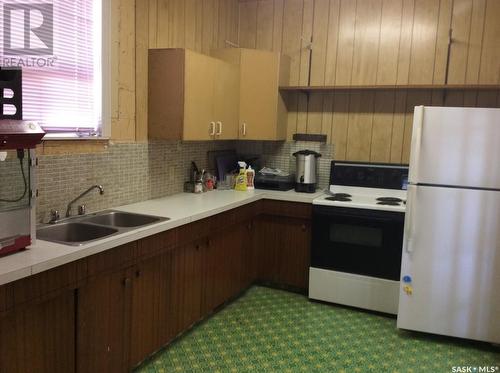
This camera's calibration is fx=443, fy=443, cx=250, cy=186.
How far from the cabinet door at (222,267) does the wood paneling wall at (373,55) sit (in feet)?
4.52

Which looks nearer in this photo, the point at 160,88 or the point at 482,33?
the point at 160,88

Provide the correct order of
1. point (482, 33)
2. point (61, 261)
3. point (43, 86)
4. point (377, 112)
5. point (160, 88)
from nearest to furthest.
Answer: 1. point (61, 261)
2. point (43, 86)
3. point (160, 88)
4. point (482, 33)
5. point (377, 112)

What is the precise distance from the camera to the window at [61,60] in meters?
2.32

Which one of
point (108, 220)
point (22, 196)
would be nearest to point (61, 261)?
point (22, 196)

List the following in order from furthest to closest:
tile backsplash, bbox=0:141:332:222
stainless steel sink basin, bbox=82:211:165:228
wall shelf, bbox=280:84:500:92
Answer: wall shelf, bbox=280:84:500:92 → stainless steel sink basin, bbox=82:211:165:228 → tile backsplash, bbox=0:141:332:222

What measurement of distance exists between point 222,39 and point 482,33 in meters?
2.18

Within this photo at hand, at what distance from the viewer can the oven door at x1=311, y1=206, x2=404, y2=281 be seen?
3312 mm

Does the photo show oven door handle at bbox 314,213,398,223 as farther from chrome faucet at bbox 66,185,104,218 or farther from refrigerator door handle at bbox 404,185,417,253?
chrome faucet at bbox 66,185,104,218

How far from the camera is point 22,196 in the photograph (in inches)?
75.9

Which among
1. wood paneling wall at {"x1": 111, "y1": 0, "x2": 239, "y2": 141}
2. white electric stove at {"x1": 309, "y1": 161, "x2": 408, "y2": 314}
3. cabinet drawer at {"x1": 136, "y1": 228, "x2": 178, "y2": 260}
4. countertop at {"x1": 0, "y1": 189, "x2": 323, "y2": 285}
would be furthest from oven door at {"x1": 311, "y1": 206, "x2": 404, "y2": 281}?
wood paneling wall at {"x1": 111, "y1": 0, "x2": 239, "y2": 141}

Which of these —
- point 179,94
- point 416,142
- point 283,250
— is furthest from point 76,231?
point 416,142

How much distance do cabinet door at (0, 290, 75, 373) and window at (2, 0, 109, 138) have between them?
3.34ft

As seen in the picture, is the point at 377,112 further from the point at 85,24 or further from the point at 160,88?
the point at 85,24

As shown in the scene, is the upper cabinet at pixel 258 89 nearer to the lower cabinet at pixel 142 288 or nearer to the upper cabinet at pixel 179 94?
the upper cabinet at pixel 179 94
